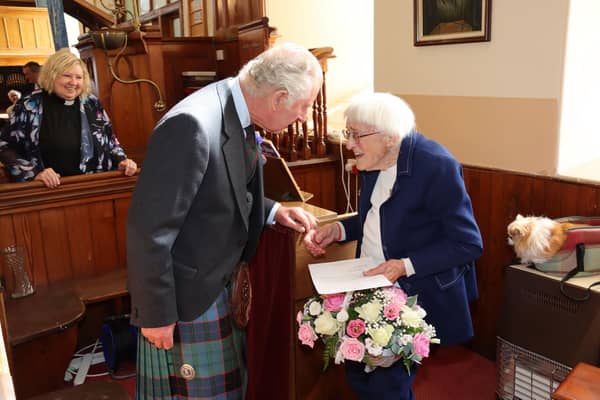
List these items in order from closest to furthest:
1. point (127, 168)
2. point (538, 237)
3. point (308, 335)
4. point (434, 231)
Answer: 1. point (308, 335)
2. point (434, 231)
3. point (538, 237)
4. point (127, 168)

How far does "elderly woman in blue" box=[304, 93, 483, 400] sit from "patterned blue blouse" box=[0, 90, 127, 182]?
5.97 feet

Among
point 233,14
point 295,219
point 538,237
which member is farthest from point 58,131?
point 233,14

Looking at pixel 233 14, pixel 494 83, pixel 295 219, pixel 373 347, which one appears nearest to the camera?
pixel 373 347

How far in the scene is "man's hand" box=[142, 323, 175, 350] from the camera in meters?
1.50

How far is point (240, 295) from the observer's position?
1830mm

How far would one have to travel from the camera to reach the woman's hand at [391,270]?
1741 mm

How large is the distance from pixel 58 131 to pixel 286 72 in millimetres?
2085

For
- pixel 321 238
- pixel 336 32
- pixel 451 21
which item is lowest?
pixel 321 238

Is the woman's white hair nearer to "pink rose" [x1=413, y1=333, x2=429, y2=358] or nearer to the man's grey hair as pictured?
the man's grey hair

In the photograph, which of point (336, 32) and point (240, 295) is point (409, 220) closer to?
→ point (240, 295)

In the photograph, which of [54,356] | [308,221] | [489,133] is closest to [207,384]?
[308,221]

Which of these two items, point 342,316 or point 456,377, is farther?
Result: point 456,377

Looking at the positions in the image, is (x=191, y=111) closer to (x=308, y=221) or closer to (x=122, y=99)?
(x=308, y=221)

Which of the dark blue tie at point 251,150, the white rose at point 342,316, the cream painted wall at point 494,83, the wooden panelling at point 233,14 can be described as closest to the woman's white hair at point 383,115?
the dark blue tie at point 251,150
